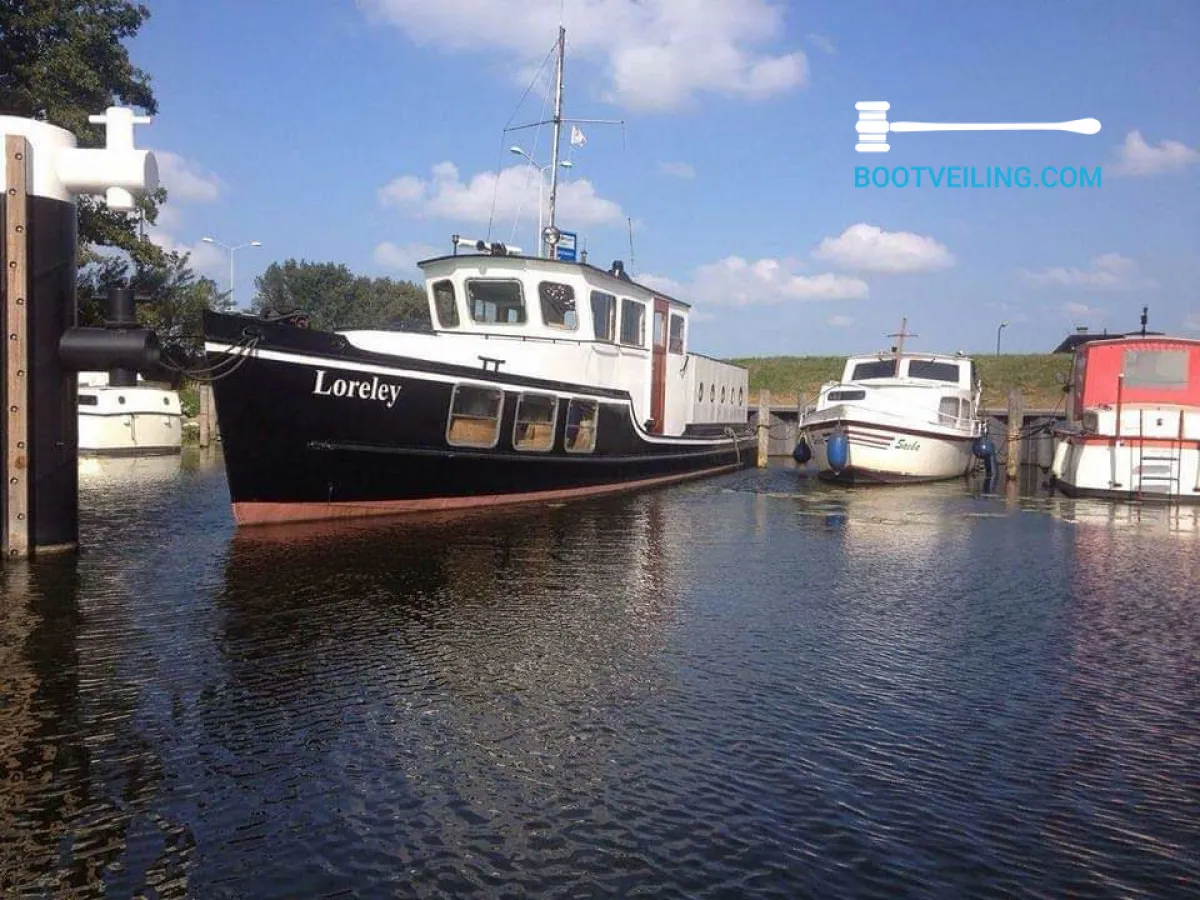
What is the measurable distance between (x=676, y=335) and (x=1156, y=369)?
32.7ft

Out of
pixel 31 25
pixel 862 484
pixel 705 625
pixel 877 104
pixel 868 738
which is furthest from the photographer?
pixel 31 25

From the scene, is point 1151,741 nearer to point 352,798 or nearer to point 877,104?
point 352,798

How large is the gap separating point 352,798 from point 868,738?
272cm

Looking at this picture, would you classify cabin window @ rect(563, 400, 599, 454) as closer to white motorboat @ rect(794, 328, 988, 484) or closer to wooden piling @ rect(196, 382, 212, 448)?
white motorboat @ rect(794, 328, 988, 484)

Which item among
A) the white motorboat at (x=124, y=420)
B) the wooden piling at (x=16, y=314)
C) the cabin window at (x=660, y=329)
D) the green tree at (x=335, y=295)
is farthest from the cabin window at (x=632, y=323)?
the green tree at (x=335, y=295)

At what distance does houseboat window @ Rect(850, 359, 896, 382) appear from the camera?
26328 millimetres

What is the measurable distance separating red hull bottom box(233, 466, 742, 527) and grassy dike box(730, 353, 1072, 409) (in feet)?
95.0

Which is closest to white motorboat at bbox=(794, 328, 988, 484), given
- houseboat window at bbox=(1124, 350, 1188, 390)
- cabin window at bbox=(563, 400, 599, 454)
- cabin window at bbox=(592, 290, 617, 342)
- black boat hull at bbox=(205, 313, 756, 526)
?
houseboat window at bbox=(1124, 350, 1188, 390)

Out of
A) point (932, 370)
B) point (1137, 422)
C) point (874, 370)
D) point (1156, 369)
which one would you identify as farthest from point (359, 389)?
point (932, 370)

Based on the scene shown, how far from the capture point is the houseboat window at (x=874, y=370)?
1037 inches

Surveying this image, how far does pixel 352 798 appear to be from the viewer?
4.55 meters

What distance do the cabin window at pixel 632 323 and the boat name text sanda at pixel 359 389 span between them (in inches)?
254

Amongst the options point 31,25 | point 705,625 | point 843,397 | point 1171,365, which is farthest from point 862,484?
point 31,25

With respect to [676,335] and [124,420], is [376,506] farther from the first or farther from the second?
[124,420]
